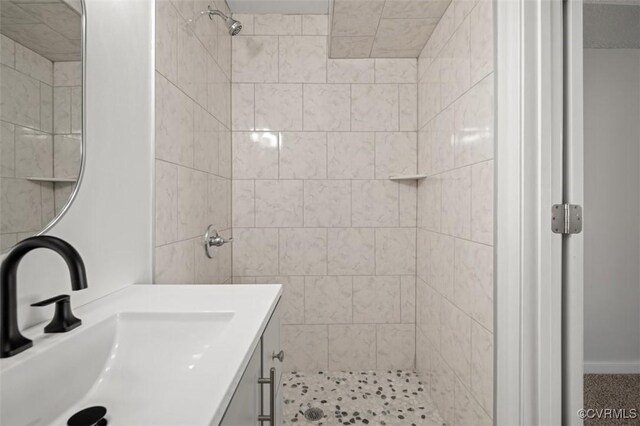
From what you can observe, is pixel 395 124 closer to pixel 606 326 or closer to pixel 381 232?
pixel 381 232

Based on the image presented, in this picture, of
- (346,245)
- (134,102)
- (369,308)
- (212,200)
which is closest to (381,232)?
(346,245)

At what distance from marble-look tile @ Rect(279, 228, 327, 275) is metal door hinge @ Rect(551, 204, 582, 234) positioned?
1420 millimetres

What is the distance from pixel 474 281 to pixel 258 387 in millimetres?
980

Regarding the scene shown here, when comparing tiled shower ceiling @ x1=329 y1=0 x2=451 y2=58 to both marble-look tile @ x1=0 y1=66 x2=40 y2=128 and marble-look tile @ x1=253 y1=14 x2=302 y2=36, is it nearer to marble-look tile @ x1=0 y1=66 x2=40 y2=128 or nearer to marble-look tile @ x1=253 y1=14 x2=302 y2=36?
marble-look tile @ x1=253 y1=14 x2=302 y2=36

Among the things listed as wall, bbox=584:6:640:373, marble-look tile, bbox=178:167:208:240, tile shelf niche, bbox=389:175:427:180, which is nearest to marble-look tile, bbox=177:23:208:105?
marble-look tile, bbox=178:167:208:240

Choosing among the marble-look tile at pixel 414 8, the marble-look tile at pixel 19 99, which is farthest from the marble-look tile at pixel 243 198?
the marble-look tile at pixel 19 99

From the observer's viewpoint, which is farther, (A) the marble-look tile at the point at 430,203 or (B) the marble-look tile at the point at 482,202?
(A) the marble-look tile at the point at 430,203

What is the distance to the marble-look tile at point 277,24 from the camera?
7.43 feet

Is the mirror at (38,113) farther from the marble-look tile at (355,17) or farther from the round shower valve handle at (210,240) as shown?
the marble-look tile at (355,17)

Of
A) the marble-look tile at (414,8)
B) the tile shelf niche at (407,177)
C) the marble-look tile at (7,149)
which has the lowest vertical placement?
the marble-look tile at (7,149)

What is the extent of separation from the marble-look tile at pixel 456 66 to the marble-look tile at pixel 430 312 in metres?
1.03

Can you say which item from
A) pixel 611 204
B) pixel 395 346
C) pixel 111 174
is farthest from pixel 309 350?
pixel 611 204

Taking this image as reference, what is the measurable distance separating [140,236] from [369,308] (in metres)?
1.59

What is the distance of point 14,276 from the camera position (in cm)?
58
